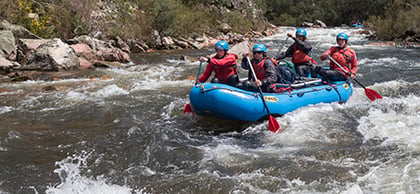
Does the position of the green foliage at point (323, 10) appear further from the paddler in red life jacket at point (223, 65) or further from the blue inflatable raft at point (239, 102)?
the paddler in red life jacket at point (223, 65)

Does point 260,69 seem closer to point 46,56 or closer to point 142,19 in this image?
point 46,56

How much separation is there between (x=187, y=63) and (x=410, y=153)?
352 inches

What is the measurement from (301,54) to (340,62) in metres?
0.83

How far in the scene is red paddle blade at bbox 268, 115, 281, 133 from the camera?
18.2 feet

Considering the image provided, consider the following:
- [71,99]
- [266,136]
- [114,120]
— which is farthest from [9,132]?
[266,136]

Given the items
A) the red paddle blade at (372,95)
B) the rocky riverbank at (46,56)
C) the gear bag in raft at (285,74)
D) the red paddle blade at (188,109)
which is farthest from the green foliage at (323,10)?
the red paddle blade at (188,109)

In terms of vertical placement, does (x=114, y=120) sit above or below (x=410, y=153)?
below

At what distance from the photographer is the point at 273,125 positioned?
5602mm

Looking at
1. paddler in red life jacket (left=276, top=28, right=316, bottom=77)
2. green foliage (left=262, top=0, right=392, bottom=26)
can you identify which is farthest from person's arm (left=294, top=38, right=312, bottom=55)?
green foliage (left=262, top=0, right=392, bottom=26)

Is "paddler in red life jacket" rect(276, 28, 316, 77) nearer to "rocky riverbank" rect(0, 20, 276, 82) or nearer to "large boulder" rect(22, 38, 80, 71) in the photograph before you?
"rocky riverbank" rect(0, 20, 276, 82)

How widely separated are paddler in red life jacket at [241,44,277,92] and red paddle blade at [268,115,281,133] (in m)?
0.64

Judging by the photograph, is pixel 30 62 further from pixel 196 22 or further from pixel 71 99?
pixel 196 22

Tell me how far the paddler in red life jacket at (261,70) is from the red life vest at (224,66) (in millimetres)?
224

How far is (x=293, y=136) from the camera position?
544 centimetres
